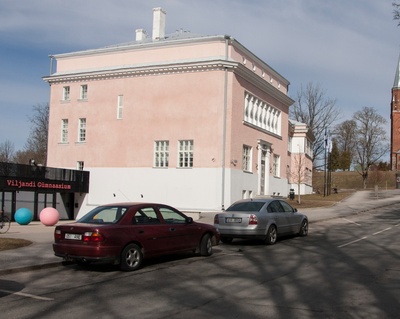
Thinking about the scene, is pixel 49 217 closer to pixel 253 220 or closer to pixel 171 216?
pixel 253 220

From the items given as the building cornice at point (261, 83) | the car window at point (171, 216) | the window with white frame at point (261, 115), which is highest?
the building cornice at point (261, 83)

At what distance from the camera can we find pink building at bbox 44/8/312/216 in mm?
38531

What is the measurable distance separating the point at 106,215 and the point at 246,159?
3122cm

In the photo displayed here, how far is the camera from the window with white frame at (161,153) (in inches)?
1599

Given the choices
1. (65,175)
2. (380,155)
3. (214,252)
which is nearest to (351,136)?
(380,155)

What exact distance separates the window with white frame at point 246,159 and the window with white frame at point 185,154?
4.59 m

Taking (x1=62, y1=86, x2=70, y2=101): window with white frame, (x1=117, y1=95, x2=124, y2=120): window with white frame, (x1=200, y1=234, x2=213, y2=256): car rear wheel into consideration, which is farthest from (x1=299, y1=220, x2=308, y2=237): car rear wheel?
(x1=62, y1=86, x2=70, y2=101): window with white frame

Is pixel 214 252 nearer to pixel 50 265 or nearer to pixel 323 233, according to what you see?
pixel 50 265

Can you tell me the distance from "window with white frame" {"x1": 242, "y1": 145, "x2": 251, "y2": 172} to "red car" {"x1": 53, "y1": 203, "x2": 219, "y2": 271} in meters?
29.0

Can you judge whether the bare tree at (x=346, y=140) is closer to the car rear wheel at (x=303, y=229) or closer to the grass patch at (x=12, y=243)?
the car rear wheel at (x=303, y=229)

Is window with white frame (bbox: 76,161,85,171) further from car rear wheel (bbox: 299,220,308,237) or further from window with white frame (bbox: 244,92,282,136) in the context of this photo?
car rear wheel (bbox: 299,220,308,237)

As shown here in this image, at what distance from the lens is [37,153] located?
75125 millimetres

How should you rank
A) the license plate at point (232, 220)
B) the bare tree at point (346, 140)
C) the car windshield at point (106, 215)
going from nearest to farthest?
the car windshield at point (106, 215), the license plate at point (232, 220), the bare tree at point (346, 140)

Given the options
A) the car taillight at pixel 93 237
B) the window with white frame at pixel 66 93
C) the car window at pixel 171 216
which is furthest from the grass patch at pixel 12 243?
the window with white frame at pixel 66 93
